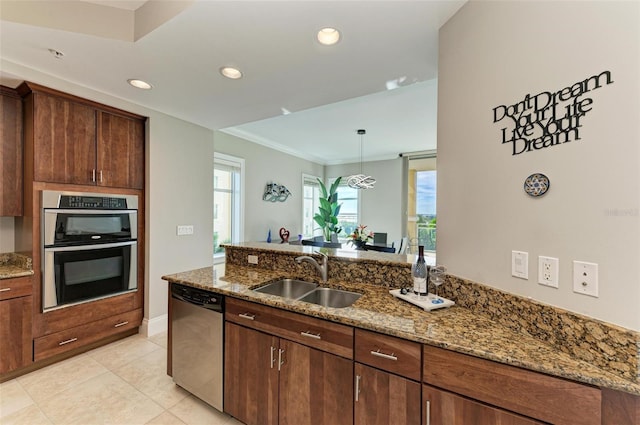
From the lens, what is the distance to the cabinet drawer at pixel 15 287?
→ 2139 millimetres

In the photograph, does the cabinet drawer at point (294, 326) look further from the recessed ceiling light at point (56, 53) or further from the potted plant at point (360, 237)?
the potted plant at point (360, 237)

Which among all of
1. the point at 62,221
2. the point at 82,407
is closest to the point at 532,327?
the point at 82,407

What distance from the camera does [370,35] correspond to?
1722 mm

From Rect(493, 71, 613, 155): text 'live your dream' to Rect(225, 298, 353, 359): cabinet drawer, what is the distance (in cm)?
117

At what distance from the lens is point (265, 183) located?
17.3ft

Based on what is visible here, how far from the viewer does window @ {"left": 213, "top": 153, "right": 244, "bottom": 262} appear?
4.38 metres

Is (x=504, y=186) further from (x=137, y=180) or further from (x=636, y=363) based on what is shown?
A: (x=137, y=180)

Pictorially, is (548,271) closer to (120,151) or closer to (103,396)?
(103,396)

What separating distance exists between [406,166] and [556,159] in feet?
17.6

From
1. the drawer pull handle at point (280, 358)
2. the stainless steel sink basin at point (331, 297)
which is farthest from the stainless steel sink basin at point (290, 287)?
the drawer pull handle at point (280, 358)

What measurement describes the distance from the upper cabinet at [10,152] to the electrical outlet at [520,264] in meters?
3.70

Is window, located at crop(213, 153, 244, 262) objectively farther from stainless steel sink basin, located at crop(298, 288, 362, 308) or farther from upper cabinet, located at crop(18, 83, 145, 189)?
stainless steel sink basin, located at crop(298, 288, 362, 308)

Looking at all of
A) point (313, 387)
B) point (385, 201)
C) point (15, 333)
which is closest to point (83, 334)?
point (15, 333)

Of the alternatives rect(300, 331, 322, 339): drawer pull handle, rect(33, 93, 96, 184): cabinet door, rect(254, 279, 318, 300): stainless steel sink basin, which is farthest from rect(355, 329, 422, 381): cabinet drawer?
rect(33, 93, 96, 184): cabinet door
